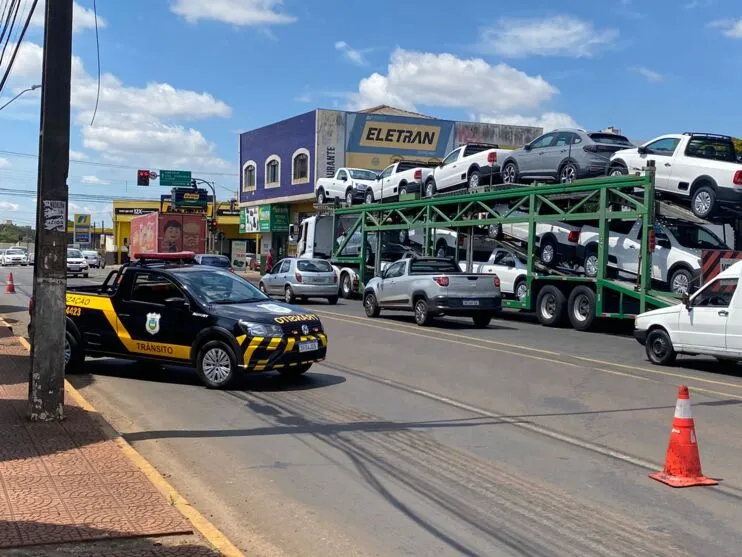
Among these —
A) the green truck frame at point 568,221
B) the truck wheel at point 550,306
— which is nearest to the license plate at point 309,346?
the green truck frame at point 568,221

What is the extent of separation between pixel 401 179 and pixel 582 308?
11.0m

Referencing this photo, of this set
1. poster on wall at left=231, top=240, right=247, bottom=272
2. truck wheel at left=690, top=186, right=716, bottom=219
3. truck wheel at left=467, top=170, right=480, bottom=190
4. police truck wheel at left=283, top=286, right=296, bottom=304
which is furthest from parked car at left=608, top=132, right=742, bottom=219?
poster on wall at left=231, top=240, right=247, bottom=272

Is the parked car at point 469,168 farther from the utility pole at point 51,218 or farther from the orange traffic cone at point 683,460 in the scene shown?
the orange traffic cone at point 683,460

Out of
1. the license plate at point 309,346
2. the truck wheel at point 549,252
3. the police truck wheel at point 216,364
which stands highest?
the truck wheel at point 549,252

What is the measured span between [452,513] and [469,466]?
1.26 metres

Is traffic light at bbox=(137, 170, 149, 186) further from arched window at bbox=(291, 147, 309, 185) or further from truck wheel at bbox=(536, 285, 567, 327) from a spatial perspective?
truck wheel at bbox=(536, 285, 567, 327)

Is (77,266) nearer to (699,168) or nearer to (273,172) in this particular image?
(273,172)

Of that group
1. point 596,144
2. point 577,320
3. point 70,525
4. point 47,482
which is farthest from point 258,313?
point 596,144

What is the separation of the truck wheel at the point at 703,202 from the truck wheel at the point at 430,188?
11.1 m

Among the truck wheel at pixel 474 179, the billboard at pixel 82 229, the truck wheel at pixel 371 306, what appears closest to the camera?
the truck wheel at pixel 371 306

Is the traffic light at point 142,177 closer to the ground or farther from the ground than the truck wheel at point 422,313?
farther from the ground

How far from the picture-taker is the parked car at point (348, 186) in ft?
108

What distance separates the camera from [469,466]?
22.4 feet

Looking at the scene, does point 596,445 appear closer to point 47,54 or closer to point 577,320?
point 47,54
